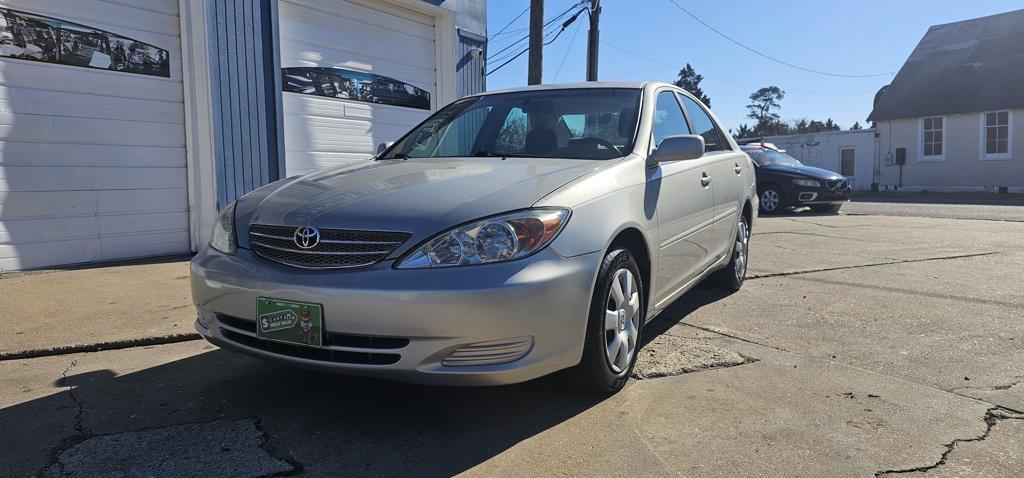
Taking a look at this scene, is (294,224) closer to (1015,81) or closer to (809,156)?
(1015,81)

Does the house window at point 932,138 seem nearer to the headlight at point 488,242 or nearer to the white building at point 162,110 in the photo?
the white building at point 162,110

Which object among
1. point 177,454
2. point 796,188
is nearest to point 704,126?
point 177,454

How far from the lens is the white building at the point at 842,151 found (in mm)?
28125

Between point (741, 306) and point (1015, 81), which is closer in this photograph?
point (741, 306)

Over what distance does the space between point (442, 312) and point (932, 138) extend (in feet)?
93.0

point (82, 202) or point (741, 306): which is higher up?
point (82, 202)

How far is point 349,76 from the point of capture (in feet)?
28.2

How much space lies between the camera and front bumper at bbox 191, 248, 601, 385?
255 centimetres

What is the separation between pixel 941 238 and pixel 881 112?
2023 centimetres

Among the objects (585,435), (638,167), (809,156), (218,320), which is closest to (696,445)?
(585,435)

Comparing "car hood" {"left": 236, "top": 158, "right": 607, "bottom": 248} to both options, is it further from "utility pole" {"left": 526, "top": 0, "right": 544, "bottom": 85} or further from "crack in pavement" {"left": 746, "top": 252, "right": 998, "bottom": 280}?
"utility pole" {"left": 526, "top": 0, "right": 544, "bottom": 85}

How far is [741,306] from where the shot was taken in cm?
524

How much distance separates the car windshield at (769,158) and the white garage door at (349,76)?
8.28m

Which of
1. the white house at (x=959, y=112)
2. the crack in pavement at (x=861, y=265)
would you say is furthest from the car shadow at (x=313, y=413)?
the white house at (x=959, y=112)
